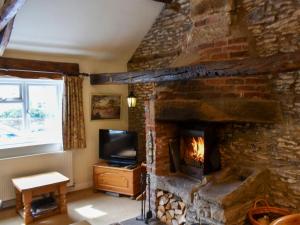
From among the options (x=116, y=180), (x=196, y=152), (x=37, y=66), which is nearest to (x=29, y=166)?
(x=116, y=180)

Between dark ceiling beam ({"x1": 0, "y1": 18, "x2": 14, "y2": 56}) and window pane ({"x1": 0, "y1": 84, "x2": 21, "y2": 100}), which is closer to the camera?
dark ceiling beam ({"x1": 0, "y1": 18, "x2": 14, "y2": 56})

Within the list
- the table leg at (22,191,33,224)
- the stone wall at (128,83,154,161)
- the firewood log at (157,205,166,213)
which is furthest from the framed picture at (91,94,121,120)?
the firewood log at (157,205,166,213)

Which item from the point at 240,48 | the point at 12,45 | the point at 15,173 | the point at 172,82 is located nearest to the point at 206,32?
the point at 240,48

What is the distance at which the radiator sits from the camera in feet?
13.6

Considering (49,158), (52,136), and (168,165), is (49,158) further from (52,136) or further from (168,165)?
(168,165)

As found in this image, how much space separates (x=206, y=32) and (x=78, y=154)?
316 centimetres

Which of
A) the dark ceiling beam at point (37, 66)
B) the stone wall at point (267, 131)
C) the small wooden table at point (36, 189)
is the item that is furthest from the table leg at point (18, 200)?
the stone wall at point (267, 131)

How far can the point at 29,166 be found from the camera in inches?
173

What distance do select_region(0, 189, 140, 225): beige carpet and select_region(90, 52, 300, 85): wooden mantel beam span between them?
2002 millimetres

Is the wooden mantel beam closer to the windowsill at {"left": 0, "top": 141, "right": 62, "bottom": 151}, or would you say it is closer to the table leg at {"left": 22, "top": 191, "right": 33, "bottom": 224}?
the windowsill at {"left": 0, "top": 141, "right": 62, "bottom": 151}

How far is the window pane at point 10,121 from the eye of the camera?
4.41 m

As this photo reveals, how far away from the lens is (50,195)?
4.38 meters

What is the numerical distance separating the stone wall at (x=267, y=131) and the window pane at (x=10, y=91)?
2.46 meters

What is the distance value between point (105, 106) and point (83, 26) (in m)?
1.63
